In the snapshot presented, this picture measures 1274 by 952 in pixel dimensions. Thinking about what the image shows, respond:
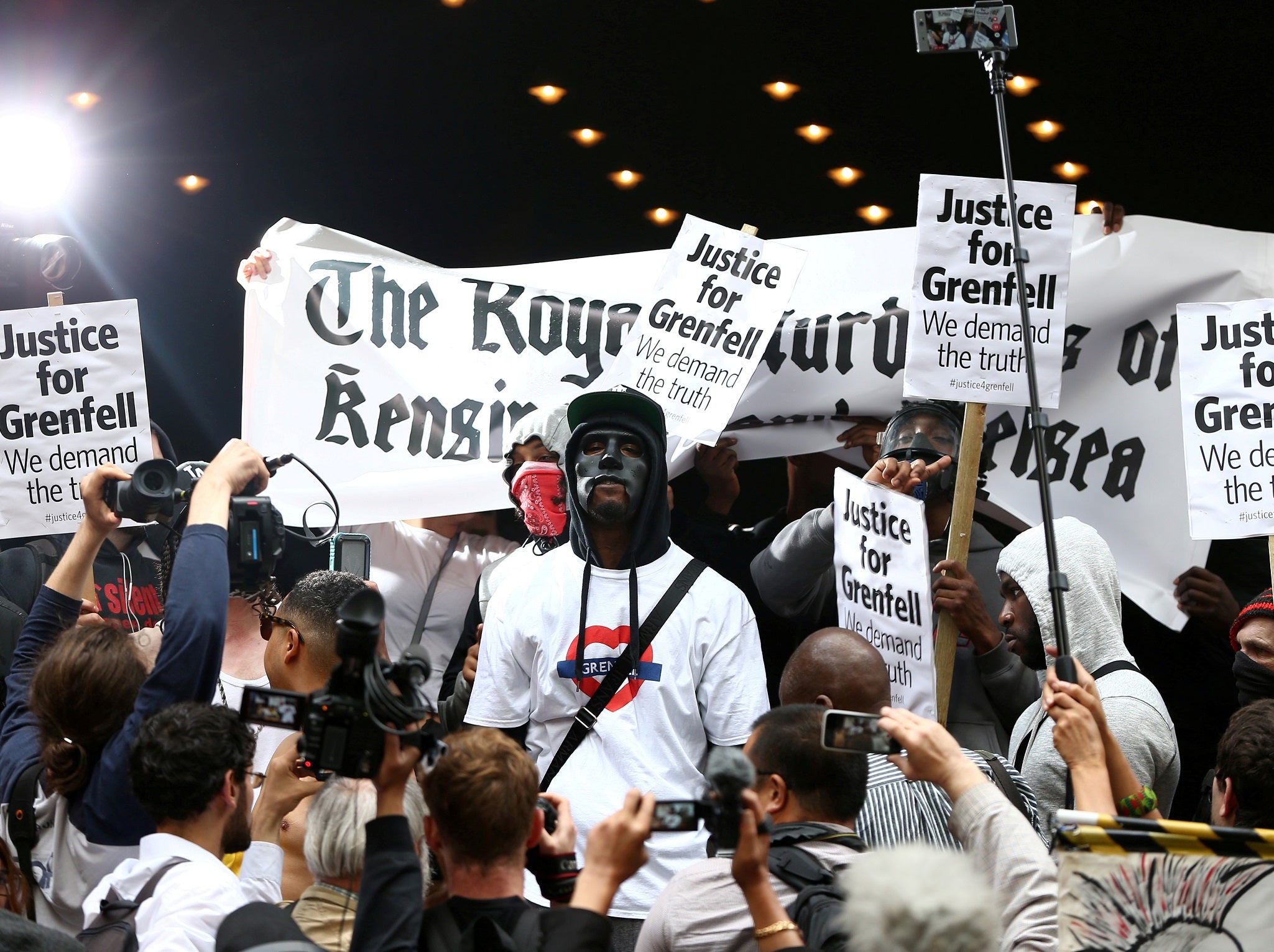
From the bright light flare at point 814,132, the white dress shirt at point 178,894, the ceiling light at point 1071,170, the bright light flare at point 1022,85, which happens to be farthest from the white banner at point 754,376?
the white dress shirt at point 178,894

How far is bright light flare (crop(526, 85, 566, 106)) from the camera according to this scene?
755 cm

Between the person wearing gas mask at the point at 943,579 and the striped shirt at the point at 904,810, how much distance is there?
1109 mm

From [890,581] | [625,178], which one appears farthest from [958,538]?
[625,178]

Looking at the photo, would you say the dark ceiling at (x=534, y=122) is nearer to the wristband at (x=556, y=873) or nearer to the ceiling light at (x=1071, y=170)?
the ceiling light at (x=1071, y=170)

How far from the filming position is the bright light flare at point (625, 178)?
795 cm

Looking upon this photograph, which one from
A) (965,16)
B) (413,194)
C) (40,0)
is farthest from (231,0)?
(965,16)

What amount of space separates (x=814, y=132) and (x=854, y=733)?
562 centimetres

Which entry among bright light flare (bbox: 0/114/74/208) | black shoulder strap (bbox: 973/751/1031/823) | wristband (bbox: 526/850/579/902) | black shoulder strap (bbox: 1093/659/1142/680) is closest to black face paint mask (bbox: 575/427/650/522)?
black shoulder strap (bbox: 973/751/1031/823)

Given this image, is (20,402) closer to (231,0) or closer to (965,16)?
(231,0)

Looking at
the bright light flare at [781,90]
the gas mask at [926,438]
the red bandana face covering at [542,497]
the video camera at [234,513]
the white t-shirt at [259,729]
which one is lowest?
the white t-shirt at [259,729]

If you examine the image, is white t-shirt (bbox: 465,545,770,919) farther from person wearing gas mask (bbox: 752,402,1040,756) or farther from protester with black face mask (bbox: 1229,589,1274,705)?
protester with black face mask (bbox: 1229,589,1274,705)

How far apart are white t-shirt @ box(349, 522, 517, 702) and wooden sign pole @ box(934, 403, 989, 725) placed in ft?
5.56

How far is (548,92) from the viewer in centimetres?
757

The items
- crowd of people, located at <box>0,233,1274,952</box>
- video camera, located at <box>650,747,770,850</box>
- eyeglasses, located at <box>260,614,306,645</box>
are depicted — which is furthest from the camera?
eyeglasses, located at <box>260,614,306,645</box>
